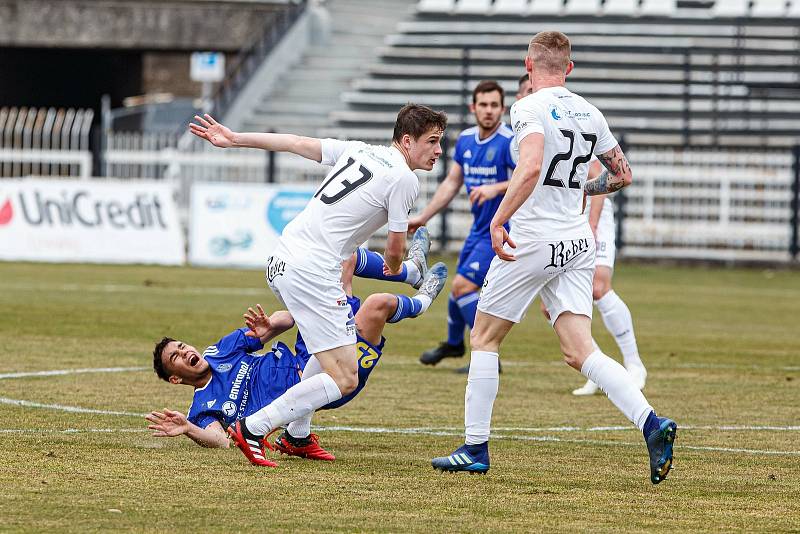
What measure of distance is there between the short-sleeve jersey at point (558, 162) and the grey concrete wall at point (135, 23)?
29.8 meters

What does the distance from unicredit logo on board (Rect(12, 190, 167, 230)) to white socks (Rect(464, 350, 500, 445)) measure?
56.4 ft

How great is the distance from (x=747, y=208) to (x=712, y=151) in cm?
127

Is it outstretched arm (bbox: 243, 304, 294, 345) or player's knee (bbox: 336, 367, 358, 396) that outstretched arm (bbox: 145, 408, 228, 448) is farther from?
player's knee (bbox: 336, 367, 358, 396)

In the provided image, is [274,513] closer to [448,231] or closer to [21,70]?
[448,231]

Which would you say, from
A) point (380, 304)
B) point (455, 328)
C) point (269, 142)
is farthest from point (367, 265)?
point (455, 328)

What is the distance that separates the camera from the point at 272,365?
820 centimetres

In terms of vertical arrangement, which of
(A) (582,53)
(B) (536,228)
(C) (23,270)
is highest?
(A) (582,53)

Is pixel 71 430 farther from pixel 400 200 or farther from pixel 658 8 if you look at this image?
pixel 658 8

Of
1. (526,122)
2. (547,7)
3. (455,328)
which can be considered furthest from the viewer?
(547,7)

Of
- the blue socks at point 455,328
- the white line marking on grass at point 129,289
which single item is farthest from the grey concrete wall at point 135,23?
the blue socks at point 455,328

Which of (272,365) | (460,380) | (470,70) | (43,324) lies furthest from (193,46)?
(272,365)

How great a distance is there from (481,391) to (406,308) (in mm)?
943

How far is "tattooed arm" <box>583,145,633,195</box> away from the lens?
7.77m

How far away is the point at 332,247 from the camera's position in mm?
7414
